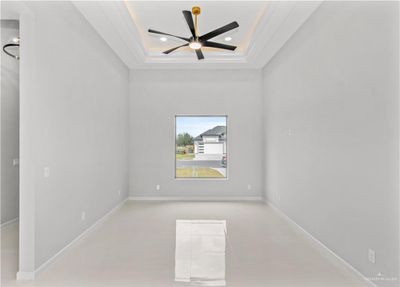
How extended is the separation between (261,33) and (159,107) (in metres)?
2.99

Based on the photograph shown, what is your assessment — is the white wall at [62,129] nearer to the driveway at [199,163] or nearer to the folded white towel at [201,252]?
the folded white towel at [201,252]

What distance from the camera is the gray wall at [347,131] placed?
2.10 meters

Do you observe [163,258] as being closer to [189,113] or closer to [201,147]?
[201,147]

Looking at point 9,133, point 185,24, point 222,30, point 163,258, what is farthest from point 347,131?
point 9,133

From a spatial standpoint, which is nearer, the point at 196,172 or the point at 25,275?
the point at 25,275

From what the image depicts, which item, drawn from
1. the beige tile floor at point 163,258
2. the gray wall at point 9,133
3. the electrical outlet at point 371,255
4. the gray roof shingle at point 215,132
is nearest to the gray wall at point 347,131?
the electrical outlet at point 371,255

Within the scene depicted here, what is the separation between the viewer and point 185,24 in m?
4.38

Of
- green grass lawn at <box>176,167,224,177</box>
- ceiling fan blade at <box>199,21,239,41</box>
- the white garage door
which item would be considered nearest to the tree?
the white garage door

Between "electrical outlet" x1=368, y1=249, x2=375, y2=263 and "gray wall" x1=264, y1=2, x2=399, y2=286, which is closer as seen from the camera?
"gray wall" x1=264, y1=2, x2=399, y2=286

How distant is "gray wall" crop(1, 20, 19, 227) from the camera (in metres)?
4.02

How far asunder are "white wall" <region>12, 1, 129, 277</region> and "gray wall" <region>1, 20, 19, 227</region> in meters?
1.43

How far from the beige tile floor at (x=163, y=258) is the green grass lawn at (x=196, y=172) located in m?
1.82

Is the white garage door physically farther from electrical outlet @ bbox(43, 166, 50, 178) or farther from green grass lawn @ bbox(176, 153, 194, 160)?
electrical outlet @ bbox(43, 166, 50, 178)

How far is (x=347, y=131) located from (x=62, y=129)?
3.32 m
